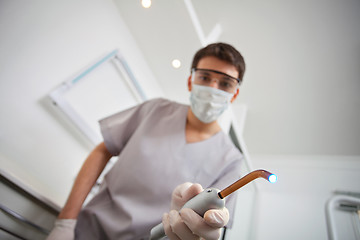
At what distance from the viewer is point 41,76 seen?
2.76ft

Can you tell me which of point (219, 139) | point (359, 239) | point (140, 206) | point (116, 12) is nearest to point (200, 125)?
point (219, 139)

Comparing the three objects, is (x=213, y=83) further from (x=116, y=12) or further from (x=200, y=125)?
(x=116, y=12)

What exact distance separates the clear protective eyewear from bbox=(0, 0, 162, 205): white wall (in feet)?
1.89

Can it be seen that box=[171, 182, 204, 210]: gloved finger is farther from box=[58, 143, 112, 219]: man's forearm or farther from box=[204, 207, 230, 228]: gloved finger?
box=[58, 143, 112, 219]: man's forearm

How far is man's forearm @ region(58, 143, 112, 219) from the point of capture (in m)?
0.66

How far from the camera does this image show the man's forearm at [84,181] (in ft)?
2.17

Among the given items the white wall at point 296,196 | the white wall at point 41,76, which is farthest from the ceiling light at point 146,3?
the white wall at point 296,196

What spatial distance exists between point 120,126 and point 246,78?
3.57 ft

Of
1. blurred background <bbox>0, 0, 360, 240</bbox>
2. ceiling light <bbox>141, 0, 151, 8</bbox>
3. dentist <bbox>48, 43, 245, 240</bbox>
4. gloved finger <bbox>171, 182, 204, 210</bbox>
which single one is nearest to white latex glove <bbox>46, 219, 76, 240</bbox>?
dentist <bbox>48, 43, 245, 240</bbox>

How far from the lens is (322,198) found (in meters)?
0.51

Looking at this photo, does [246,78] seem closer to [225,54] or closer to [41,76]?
[225,54]

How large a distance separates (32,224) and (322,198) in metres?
0.82

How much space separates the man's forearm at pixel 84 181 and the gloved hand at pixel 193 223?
17.2 inches

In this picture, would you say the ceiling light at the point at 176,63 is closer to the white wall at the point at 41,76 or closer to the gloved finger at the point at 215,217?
the white wall at the point at 41,76
